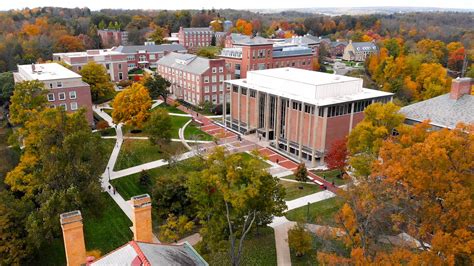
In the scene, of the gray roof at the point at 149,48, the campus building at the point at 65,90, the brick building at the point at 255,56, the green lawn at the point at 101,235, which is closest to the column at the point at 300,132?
the green lawn at the point at 101,235

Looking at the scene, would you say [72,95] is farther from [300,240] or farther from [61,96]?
[300,240]

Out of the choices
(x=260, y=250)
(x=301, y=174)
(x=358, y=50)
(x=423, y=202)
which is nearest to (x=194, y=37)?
(x=358, y=50)

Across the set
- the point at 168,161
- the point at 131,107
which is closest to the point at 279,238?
the point at 168,161

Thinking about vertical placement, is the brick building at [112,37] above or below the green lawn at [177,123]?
above

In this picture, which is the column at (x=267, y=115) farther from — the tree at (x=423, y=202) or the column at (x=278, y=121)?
the tree at (x=423, y=202)

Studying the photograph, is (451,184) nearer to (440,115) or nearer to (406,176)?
(406,176)

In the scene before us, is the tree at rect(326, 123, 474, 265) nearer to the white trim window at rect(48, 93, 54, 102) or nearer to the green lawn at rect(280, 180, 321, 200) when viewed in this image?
the green lawn at rect(280, 180, 321, 200)
